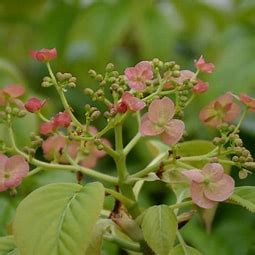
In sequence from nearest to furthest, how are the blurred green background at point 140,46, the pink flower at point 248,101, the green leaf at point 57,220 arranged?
the green leaf at point 57,220, the pink flower at point 248,101, the blurred green background at point 140,46

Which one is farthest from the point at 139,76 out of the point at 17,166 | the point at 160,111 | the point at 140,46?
the point at 140,46

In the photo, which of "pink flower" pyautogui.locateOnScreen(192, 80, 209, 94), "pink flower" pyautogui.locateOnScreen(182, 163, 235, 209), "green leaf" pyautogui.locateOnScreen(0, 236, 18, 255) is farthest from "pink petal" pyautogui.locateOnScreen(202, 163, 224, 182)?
"green leaf" pyautogui.locateOnScreen(0, 236, 18, 255)

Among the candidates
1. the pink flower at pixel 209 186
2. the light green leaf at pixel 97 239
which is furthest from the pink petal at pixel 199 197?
the light green leaf at pixel 97 239

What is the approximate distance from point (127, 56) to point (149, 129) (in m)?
1.12

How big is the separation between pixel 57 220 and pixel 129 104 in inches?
5.3

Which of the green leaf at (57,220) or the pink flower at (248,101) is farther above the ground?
the pink flower at (248,101)

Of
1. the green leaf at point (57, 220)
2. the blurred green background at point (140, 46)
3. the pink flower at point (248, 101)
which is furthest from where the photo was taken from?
the blurred green background at point (140, 46)

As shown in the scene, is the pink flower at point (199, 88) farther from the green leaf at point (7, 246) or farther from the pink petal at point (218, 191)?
the green leaf at point (7, 246)

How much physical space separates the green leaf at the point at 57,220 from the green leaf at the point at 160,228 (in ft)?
0.20

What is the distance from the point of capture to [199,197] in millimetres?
806

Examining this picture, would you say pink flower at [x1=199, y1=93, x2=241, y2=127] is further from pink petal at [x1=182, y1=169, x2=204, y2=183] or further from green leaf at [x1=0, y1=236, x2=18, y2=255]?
green leaf at [x1=0, y1=236, x2=18, y2=255]

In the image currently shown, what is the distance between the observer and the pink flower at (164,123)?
81cm

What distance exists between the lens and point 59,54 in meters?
1.83

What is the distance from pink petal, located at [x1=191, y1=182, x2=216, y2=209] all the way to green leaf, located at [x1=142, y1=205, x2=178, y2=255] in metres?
0.03
